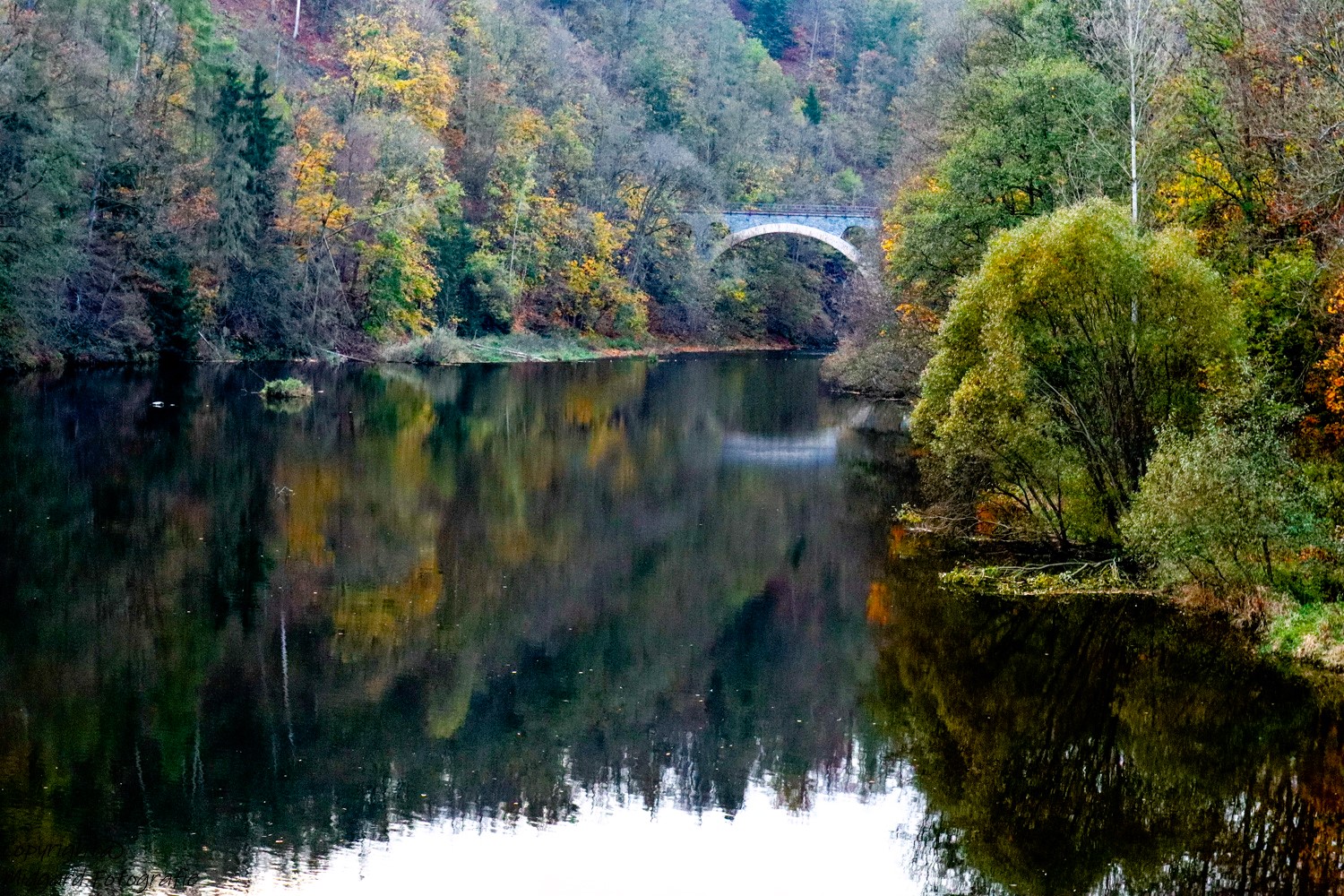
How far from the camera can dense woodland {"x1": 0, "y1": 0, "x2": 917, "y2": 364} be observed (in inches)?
1949

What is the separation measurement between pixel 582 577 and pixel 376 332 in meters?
46.3

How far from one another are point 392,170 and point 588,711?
52633 mm

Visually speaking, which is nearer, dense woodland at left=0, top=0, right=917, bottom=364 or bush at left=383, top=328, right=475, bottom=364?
dense woodland at left=0, top=0, right=917, bottom=364

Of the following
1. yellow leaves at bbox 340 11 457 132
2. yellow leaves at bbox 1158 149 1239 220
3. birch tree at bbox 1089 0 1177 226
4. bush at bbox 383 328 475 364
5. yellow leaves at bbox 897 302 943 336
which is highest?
yellow leaves at bbox 340 11 457 132

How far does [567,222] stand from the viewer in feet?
260

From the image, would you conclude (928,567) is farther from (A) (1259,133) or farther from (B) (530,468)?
(B) (530,468)

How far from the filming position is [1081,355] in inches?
910

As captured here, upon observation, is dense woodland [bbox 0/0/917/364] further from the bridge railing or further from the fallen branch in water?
the fallen branch in water

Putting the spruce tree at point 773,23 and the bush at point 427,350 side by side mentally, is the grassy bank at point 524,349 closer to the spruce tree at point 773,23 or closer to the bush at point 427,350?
the bush at point 427,350

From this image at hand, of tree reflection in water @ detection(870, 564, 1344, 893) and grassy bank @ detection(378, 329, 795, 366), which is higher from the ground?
grassy bank @ detection(378, 329, 795, 366)

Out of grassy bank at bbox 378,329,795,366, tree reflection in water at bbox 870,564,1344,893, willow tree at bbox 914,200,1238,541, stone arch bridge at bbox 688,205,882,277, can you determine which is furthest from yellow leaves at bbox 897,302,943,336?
stone arch bridge at bbox 688,205,882,277

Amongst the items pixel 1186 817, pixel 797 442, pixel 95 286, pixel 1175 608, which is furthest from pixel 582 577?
pixel 95 286

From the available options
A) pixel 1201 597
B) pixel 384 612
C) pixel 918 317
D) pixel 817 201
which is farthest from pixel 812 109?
pixel 384 612

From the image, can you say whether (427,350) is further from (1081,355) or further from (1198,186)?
(1081,355)
